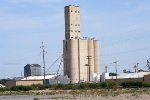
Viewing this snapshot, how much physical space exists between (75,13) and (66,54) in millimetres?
18603

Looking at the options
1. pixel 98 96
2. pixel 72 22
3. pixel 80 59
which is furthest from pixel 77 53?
pixel 98 96

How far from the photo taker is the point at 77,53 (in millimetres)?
133250

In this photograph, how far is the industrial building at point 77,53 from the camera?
434 feet

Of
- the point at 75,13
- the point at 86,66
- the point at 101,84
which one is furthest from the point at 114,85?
the point at 75,13

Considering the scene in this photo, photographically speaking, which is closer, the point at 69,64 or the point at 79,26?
the point at 69,64

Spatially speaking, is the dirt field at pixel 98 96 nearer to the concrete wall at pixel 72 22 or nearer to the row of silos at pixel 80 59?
the row of silos at pixel 80 59

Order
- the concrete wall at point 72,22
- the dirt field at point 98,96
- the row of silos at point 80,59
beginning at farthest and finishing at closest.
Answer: the concrete wall at point 72,22 → the row of silos at point 80,59 → the dirt field at point 98,96

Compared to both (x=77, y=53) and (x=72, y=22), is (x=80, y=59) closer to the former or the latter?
(x=77, y=53)

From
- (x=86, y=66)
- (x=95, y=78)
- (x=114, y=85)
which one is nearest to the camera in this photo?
(x=114, y=85)

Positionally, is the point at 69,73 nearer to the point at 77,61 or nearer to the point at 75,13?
the point at 77,61

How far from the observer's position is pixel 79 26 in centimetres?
14325

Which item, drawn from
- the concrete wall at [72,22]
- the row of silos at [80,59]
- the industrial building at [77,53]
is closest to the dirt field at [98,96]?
the industrial building at [77,53]

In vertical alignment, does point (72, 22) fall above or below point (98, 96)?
above

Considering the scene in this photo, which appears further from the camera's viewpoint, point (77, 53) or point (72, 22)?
point (72, 22)
